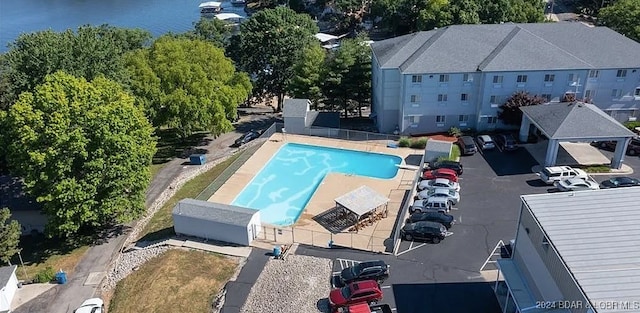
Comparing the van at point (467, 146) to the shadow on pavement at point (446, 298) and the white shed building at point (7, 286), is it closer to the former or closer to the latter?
the shadow on pavement at point (446, 298)

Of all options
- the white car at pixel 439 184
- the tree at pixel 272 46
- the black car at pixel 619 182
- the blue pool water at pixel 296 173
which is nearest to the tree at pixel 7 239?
the blue pool water at pixel 296 173

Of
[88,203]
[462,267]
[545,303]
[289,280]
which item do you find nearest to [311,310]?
[289,280]

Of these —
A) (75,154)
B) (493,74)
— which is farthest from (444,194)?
(75,154)

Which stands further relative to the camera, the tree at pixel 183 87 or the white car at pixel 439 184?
the tree at pixel 183 87

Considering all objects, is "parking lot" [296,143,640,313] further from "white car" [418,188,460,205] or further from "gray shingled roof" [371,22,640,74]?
"gray shingled roof" [371,22,640,74]

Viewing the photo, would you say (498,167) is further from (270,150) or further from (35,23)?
(35,23)

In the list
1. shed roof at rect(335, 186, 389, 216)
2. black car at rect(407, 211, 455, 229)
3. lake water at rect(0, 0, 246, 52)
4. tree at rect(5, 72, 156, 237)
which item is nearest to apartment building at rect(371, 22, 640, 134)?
shed roof at rect(335, 186, 389, 216)
